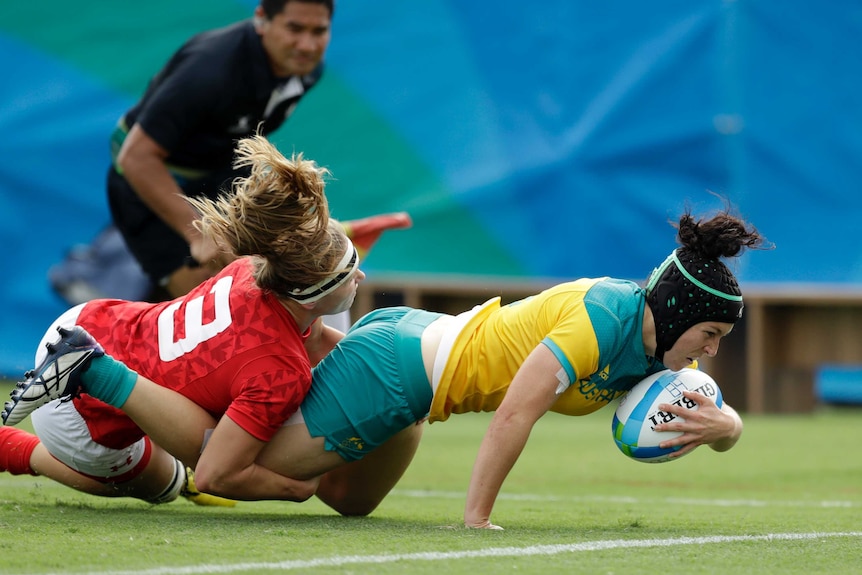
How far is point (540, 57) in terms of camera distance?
36.3 feet

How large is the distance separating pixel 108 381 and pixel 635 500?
2.31 metres

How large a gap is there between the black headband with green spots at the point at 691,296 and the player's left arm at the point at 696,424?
213mm

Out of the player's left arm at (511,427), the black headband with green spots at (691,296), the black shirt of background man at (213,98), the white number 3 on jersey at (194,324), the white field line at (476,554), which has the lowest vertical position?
the white field line at (476,554)

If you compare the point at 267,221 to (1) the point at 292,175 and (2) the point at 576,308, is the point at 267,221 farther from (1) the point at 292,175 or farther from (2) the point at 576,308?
(2) the point at 576,308

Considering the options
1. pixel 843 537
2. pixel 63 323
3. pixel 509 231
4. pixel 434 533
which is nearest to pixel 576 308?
pixel 434 533

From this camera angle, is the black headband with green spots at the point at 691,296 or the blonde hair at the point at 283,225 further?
the blonde hair at the point at 283,225

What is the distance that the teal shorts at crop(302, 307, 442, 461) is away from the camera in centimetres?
379

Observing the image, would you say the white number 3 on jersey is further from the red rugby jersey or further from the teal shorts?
the teal shorts

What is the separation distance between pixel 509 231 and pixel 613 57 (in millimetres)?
1815

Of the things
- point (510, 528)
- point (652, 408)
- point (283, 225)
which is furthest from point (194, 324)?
point (652, 408)

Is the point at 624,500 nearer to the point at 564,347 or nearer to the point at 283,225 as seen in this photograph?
the point at 564,347

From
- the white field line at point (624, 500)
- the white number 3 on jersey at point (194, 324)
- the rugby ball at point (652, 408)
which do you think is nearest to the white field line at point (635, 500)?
the white field line at point (624, 500)

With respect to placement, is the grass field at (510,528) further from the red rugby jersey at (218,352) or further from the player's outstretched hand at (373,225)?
the player's outstretched hand at (373,225)

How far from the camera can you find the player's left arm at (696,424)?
3.69 metres
